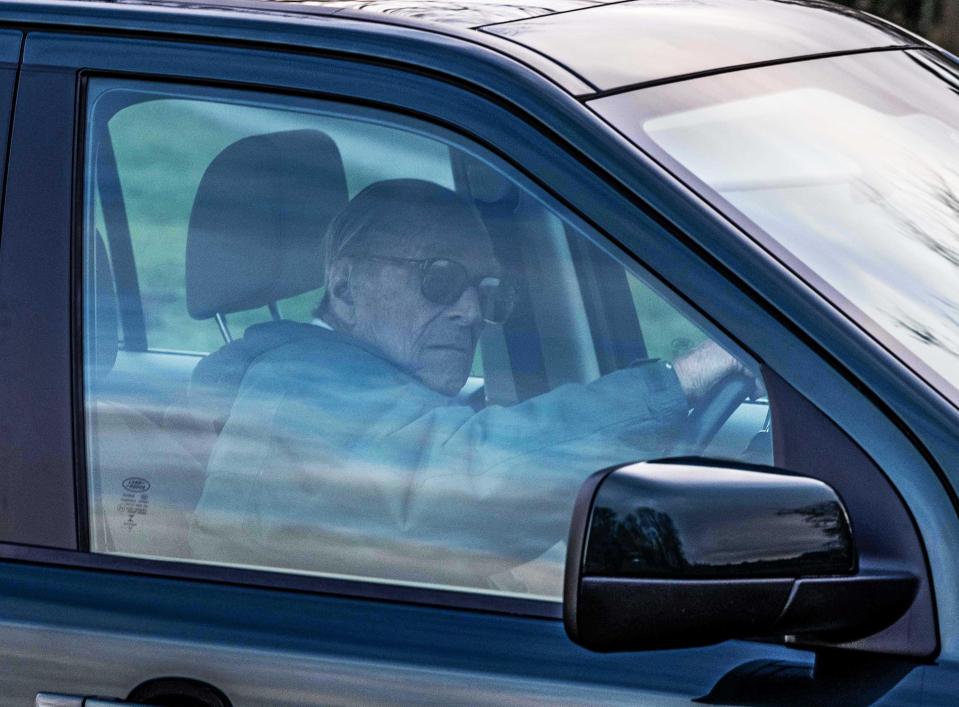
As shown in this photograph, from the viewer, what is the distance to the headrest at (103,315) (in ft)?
6.25

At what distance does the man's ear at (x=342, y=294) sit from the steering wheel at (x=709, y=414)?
0.42 meters

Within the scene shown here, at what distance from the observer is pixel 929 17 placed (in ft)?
24.9

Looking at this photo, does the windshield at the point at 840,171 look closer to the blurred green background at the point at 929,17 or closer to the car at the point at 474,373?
the car at the point at 474,373

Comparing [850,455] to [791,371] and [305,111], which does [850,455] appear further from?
[305,111]

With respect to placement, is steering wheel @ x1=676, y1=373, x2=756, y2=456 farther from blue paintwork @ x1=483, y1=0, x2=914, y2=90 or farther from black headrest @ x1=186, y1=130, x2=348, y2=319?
black headrest @ x1=186, y1=130, x2=348, y2=319

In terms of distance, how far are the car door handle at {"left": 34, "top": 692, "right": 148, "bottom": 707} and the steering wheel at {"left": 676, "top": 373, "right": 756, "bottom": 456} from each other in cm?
65

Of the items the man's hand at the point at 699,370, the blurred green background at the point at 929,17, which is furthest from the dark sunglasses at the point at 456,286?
the blurred green background at the point at 929,17

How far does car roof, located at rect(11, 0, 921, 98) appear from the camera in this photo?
1838 millimetres

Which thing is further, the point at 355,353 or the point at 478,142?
the point at 355,353

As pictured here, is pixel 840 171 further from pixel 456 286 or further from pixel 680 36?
pixel 456 286

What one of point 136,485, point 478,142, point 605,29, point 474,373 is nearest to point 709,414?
point 474,373

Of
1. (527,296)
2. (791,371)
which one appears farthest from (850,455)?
(527,296)

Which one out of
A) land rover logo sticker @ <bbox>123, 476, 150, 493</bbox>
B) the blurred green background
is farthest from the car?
the blurred green background

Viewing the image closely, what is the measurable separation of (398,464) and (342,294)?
0.23 m
